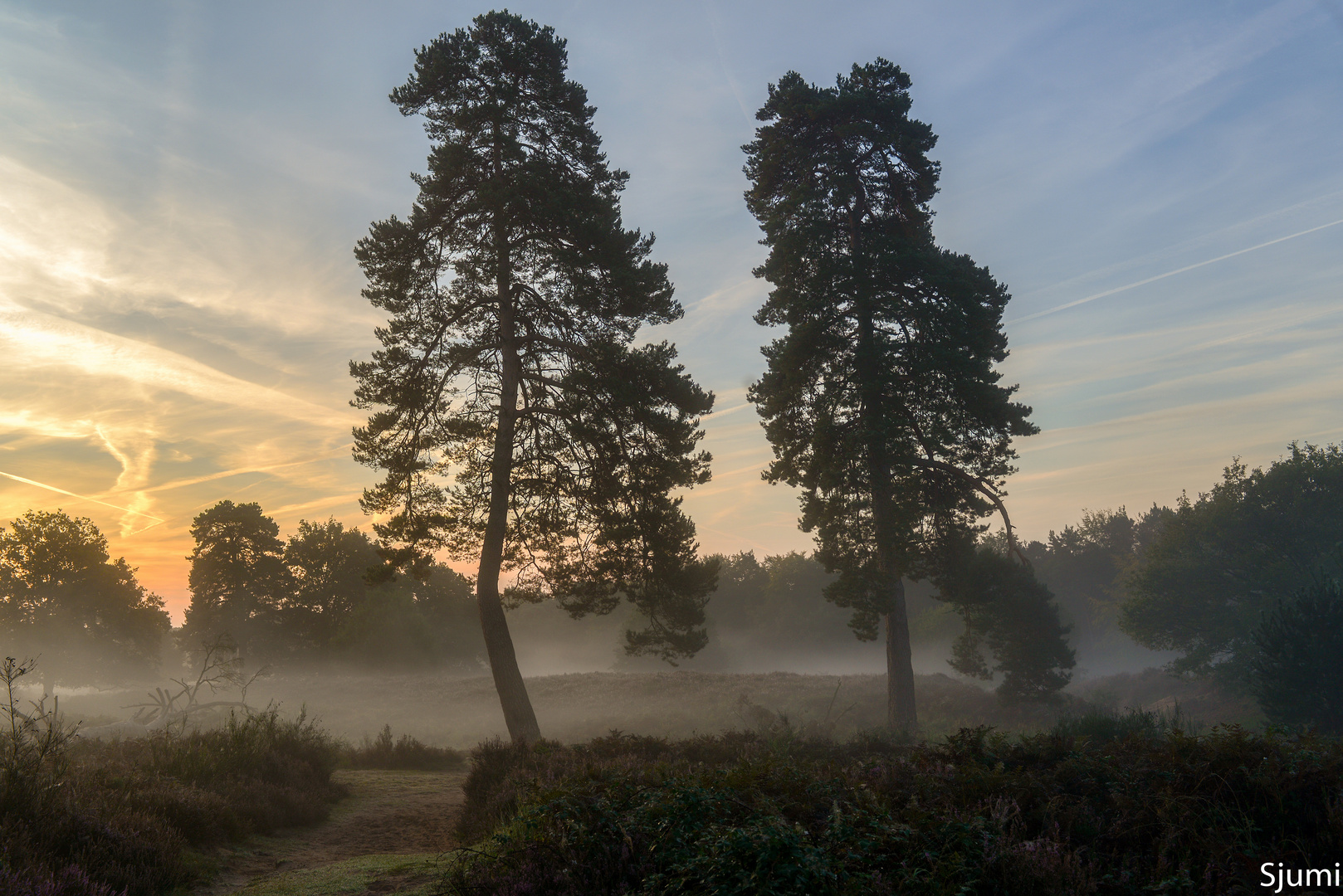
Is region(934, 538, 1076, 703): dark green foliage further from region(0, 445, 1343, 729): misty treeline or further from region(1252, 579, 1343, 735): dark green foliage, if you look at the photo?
region(1252, 579, 1343, 735): dark green foliage

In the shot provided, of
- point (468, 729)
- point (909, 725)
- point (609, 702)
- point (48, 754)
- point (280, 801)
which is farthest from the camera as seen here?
point (609, 702)

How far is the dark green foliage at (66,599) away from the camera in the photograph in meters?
39.5

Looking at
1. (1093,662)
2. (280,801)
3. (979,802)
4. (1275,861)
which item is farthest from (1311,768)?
(1093,662)

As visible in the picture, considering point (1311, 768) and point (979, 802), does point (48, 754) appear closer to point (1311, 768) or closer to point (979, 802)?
point (979, 802)

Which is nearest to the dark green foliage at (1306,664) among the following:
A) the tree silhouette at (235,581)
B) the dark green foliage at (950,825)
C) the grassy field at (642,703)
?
the grassy field at (642,703)

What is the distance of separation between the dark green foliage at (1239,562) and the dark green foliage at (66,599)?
66.9 m

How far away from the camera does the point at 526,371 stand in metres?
17.3

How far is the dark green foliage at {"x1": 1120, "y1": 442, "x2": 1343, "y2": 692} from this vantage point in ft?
121

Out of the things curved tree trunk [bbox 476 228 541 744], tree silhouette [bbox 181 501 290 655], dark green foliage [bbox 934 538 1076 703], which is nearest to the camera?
curved tree trunk [bbox 476 228 541 744]

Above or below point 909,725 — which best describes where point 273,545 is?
above

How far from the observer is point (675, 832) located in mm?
4434

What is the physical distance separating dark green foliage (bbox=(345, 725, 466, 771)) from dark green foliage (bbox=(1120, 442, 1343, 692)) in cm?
4025

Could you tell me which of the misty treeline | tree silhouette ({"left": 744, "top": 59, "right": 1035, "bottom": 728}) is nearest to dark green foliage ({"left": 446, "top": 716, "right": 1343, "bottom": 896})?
tree silhouette ({"left": 744, "top": 59, "right": 1035, "bottom": 728})

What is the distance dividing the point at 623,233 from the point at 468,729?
75.8 ft
